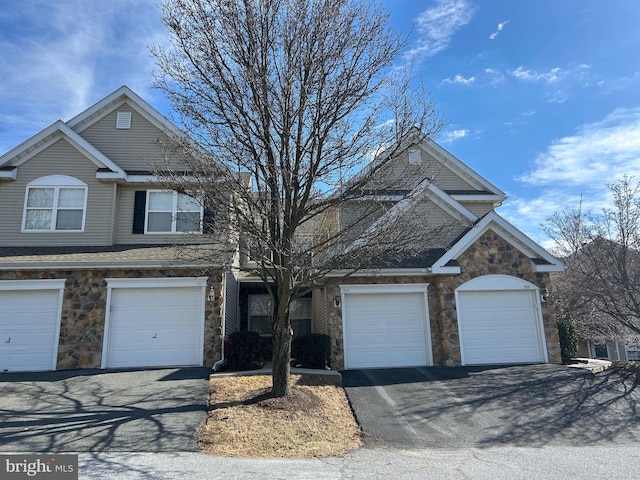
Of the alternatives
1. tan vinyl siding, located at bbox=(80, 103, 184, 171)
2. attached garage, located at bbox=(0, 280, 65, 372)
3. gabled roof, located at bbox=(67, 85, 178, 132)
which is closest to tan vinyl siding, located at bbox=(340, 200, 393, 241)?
tan vinyl siding, located at bbox=(80, 103, 184, 171)

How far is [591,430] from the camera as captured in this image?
315 inches

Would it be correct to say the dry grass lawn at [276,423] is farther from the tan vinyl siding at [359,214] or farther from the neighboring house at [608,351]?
the neighboring house at [608,351]

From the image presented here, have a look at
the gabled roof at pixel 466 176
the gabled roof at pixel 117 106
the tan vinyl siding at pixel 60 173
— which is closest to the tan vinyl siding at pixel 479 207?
the gabled roof at pixel 466 176

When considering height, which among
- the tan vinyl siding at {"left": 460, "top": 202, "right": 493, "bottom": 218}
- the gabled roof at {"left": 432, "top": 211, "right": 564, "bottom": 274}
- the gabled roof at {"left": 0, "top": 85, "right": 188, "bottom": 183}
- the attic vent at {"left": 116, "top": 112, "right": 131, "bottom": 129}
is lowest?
the gabled roof at {"left": 432, "top": 211, "right": 564, "bottom": 274}

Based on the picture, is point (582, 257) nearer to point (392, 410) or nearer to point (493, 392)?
point (493, 392)

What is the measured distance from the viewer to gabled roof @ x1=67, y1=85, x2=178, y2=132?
14.3m

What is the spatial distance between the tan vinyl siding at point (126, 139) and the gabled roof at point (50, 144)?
57 cm

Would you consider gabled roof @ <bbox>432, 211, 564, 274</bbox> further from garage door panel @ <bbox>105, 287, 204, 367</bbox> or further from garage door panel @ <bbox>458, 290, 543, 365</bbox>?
garage door panel @ <bbox>105, 287, 204, 367</bbox>

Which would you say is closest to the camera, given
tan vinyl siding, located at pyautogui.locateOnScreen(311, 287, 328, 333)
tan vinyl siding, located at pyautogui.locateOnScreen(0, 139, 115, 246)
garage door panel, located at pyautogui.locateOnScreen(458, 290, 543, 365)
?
garage door panel, located at pyautogui.locateOnScreen(458, 290, 543, 365)

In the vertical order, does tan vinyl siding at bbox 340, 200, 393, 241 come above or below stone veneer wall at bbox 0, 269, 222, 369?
above

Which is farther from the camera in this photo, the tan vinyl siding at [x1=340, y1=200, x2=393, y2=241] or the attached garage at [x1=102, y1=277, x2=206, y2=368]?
the attached garage at [x1=102, y1=277, x2=206, y2=368]

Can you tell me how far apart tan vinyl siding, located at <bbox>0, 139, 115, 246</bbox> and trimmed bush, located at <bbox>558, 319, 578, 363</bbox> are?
613 inches

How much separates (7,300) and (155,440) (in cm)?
800

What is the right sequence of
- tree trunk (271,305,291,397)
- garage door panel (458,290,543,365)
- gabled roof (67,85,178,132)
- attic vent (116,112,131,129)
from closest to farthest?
tree trunk (271,305,291,397) → garage door panel (458,290,543,365) → gabled roof (67,85,178,132) → attic vent (116,112,131,129)
